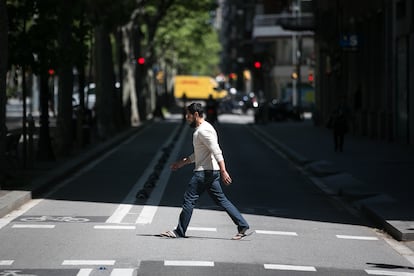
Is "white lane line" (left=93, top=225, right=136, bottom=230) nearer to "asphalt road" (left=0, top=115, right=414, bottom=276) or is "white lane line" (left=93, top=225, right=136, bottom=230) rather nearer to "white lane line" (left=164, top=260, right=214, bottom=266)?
"asphalt road" (left=0, top=115, right=414, bottom=276)

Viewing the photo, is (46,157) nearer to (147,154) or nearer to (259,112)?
(147,154)

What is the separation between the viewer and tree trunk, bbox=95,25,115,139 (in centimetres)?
4756

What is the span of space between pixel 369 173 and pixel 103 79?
22.6 metres

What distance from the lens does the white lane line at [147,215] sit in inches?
674

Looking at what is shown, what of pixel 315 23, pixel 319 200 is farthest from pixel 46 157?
pixel 315 23

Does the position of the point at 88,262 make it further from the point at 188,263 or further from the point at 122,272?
the point at 188,263

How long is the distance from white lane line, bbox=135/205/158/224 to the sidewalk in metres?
3.17

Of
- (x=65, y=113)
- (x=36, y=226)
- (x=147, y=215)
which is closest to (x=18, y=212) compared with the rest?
(x=147, y=215)

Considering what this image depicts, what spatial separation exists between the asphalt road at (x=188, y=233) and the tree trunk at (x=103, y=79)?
21.0 m

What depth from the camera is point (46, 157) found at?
30.5 metres

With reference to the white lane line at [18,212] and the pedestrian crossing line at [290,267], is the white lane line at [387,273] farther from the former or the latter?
the white lane line at [18,212]

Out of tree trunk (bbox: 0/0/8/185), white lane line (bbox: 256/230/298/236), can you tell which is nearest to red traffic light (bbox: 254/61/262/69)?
tree trunk (bbox: 0/0/8/185)

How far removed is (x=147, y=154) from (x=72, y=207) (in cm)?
1743

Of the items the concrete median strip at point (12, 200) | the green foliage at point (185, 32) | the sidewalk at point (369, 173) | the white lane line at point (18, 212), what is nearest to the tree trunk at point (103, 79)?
the sidewalk at point (369, 173)
